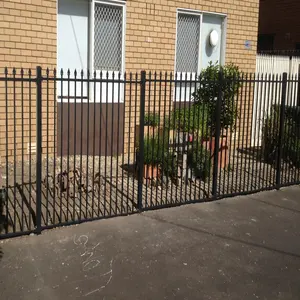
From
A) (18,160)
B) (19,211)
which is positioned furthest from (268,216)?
(18,160)

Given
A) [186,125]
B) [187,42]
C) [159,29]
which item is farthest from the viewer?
[187,42]

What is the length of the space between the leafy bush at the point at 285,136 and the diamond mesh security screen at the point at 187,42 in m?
2.33

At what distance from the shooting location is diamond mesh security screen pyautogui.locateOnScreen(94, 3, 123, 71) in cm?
863

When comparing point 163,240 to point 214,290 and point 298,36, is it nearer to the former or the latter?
point 214,290

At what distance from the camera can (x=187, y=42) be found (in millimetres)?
9930

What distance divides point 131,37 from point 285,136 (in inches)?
141

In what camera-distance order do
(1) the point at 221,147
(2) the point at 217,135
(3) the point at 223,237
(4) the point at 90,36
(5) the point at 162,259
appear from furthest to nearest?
(4) the point at 90,36
(1) the point at 221,147
(2) the point at 217,135
(3) the point at 223,237
(5) the point at 162,259

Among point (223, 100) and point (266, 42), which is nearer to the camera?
point (223, 100)

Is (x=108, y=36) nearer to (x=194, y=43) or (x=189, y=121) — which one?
(x=194, y=43)

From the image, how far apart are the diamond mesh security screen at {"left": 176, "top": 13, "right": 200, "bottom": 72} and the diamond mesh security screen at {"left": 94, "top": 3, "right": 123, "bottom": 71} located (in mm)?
1531

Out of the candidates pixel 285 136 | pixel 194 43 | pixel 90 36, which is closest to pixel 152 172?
pixel 285 136

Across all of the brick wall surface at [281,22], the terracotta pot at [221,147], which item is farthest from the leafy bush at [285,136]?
the brick wall surface at [281,22]

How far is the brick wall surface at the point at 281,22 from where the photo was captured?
53.4 ft

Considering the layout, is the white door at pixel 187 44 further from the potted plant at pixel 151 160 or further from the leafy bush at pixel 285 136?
the potted plant at pixel 151 160
